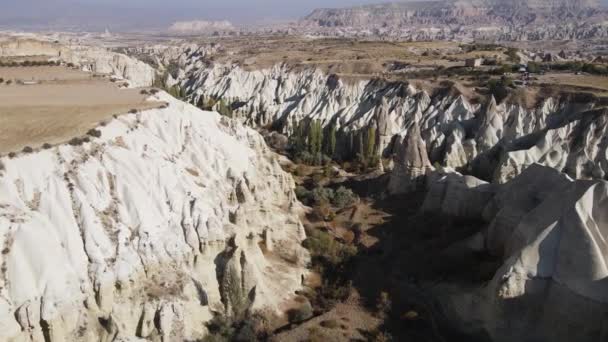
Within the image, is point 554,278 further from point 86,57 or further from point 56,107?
point 86,57

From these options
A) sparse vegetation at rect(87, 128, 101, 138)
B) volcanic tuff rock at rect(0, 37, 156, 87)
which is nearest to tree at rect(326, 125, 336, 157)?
sparse vegetation at rect(87, 128, 101, 138)

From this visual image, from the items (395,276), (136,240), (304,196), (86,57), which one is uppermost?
(86,57)

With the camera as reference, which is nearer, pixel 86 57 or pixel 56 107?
pixel 56 107

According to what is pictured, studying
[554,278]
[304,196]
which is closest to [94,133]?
[304,196]

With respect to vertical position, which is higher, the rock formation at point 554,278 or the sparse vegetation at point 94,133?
the sparse vegetation at point 94,133

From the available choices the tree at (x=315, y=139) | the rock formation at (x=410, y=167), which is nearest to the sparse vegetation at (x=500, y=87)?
the rock formation at (x=410, y=167)

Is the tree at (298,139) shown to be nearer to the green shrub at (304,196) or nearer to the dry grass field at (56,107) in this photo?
the green shrub at (304,196)

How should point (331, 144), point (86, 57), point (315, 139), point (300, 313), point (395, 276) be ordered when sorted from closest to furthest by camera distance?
point (300, 313) → point (395, 276) → point (315, 139) → point (331, 144) → point (86, 57)
